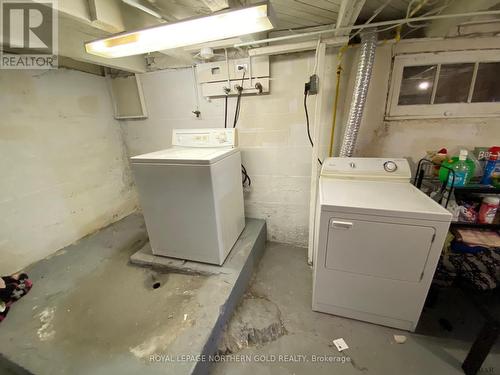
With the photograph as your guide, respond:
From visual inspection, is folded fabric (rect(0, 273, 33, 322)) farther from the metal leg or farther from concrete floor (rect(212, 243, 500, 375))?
the metal leg

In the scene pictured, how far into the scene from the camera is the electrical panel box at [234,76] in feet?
6.15

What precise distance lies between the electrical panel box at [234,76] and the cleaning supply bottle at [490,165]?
182 cm

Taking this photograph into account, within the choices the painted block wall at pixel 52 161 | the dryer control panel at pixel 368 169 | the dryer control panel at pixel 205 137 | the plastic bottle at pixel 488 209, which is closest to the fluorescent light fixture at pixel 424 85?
the dryer control panel at pixel 368 169

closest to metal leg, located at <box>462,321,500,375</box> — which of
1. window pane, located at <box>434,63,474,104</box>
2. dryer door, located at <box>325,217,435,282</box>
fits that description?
dryer door, located at <box>325,217,435,282</box>

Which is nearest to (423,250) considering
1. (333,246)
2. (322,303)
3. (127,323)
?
(333,246)

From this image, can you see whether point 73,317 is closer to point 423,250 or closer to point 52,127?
point 52,127

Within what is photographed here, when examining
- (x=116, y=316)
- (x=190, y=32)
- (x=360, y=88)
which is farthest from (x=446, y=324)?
(x=190, y=32)

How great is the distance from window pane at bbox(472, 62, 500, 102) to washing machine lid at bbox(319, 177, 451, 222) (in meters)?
0.91

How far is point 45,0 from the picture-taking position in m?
0.96

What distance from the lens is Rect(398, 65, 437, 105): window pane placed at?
64.8 inches

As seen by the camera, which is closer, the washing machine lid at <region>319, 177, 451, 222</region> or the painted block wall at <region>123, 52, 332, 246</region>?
the washing machine lid at <region>319, 177, 451, 222</region>

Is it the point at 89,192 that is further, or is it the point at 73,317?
the point at 89,192

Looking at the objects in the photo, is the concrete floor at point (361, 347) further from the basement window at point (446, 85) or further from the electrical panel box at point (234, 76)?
the electrical panel box at point (234, 76)

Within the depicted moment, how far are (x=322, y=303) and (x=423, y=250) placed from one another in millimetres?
778
